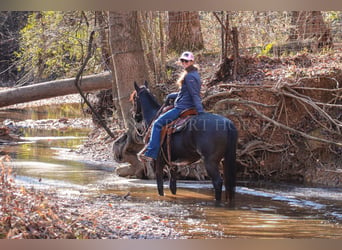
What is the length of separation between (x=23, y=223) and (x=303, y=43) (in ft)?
18.6

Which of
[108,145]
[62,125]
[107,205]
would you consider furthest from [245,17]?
[62,125]

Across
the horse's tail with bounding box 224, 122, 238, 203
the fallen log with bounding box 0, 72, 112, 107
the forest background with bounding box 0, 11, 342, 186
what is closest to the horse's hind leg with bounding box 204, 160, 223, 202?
the horse's tail with bounding box 224, 122, 238, 203

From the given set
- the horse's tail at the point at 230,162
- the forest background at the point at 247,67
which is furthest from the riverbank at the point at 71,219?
the forest background at the point at 247,67

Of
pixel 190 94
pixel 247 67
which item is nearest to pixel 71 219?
pixel 190 94

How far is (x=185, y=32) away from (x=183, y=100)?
112 inches

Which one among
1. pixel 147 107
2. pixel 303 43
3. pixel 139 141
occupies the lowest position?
pixel 139 141

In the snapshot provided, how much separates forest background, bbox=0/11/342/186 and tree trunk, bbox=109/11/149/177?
1cm

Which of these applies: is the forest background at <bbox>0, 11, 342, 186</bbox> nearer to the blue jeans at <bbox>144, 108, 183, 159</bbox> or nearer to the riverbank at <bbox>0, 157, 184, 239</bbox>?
the blue jeans at <bbox>144, 108, 183, 159</bbox>

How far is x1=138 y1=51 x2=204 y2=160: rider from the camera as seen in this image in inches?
248

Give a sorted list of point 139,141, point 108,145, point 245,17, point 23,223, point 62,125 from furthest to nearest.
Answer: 1. point 62,125
2. point 108,145
3. point 245,17
4. point 139,141
5. point 23,223

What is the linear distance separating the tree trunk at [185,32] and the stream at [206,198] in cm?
224

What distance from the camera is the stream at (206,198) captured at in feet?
17.6

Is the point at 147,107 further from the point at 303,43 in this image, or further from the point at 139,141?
the point at 303,43

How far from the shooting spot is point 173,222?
554 centimetres
